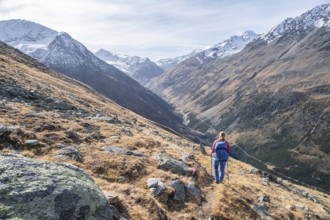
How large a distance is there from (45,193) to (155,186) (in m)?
8.60

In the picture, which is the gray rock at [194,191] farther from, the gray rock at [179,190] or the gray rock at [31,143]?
the gray rock at [31,143]

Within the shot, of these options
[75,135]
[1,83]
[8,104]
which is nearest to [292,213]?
[75,135]

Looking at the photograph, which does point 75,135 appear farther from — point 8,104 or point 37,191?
point 37,191

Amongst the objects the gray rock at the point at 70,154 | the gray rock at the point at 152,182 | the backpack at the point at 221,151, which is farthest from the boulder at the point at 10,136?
the backpack at the point at 221,151

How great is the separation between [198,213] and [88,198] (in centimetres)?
789

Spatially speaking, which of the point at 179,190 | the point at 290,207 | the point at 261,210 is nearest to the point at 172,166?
the point at 179,190

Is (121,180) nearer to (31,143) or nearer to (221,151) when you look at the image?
(31,143)

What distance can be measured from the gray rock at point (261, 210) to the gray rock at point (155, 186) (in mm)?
6649

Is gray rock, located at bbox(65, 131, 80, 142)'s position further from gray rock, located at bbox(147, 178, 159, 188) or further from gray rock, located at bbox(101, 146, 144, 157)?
gray rock, located at bbox(147, 178, 159, 188)

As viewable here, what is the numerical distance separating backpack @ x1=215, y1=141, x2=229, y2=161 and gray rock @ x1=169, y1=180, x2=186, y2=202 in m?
4.71

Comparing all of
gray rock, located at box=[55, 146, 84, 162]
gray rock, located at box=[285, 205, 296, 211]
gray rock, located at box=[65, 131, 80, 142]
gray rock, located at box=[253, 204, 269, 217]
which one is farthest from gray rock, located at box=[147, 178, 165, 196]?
gray rock, located at box=[285, 205, 296, 211]

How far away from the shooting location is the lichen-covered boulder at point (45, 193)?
995cm

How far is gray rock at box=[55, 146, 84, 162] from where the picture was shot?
65.4 feet

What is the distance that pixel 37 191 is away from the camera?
10578 mm
